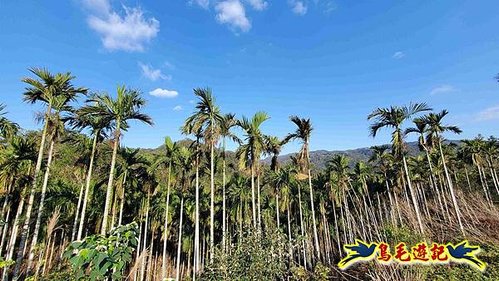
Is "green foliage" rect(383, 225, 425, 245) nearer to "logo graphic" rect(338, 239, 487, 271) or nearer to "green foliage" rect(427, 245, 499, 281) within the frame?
"logo graphic" rect(338, 239, 487, 271)

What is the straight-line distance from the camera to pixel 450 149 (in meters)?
41.2

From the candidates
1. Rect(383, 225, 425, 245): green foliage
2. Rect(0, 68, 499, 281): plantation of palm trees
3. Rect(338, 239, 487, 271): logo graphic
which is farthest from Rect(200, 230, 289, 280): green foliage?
Rect(383, 225, 425, 245): green foliage

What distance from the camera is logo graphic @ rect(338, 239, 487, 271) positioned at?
5.91m

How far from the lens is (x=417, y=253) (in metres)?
6.25

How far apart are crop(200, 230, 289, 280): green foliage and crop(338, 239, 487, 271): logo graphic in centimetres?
291

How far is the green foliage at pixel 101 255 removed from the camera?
3.47 metres

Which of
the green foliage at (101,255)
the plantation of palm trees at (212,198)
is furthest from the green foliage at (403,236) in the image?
the green foliage at (101,255)

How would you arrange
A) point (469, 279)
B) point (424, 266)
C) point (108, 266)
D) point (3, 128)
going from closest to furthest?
point (108, 266) < point (424, 266) < point (469, 279) < point (3, 128)

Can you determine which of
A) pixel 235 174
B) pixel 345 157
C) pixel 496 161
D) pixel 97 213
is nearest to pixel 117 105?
pixel 97 213

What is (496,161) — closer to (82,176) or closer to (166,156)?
(166,156)

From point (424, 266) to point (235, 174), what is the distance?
30.0 m

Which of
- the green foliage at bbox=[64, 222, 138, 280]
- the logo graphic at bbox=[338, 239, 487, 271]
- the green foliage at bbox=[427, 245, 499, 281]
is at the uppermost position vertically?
the green foliage at bbox=[64, 222, 138, 280]

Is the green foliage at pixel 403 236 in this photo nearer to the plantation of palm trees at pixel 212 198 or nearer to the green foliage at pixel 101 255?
the plantation of palm trees at pixel 212 198

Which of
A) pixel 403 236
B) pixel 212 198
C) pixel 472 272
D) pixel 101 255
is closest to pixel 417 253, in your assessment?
pixel 403 236
